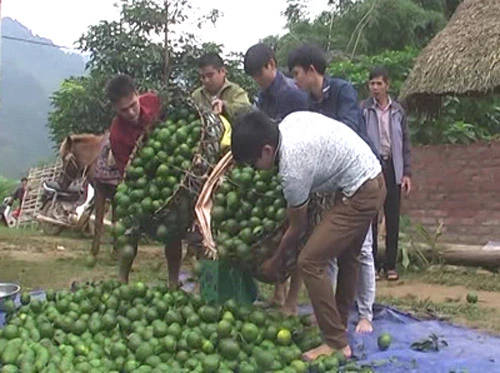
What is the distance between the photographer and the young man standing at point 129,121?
4910 millimetres

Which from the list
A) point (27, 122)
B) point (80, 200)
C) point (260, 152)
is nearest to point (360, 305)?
point (260, 152)

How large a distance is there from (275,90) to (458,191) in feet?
16.5

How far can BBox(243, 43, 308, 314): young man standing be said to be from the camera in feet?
15.7

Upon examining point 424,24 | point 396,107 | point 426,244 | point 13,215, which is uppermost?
point 424,24

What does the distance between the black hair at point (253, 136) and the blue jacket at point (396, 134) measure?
2.77 meters

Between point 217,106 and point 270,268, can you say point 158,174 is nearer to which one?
point 217,106

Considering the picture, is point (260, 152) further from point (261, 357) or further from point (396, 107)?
point (396, 107)

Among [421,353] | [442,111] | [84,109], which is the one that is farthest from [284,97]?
[84,109]

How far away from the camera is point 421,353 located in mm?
4059

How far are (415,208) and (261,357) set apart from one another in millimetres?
6439

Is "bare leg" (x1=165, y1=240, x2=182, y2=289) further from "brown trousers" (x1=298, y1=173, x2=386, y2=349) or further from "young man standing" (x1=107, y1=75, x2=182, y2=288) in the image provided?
"brown trousers" (x1=298, y1=173, x2=386, y2=349)

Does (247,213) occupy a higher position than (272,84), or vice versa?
(272,84)

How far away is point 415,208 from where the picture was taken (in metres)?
9.66

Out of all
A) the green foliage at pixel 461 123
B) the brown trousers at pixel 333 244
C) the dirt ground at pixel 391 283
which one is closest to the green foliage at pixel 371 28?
the green foliage at pixel 461 123
